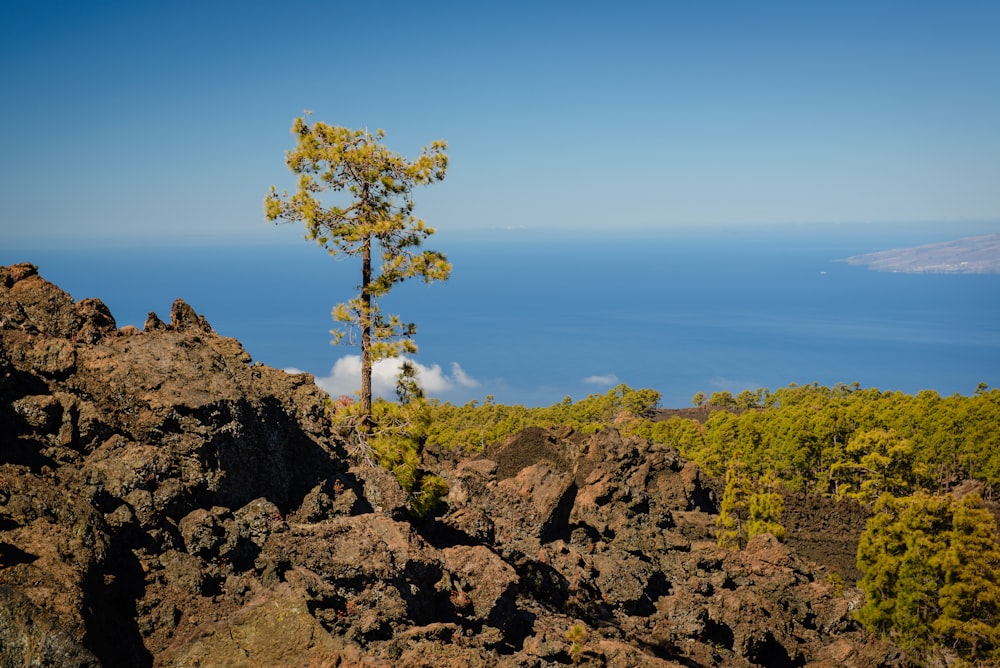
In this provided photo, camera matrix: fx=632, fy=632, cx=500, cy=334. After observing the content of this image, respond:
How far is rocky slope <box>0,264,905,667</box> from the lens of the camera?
9867mm

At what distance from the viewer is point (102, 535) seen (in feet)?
34.1

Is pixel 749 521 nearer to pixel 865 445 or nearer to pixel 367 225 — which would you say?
pixel 865 445

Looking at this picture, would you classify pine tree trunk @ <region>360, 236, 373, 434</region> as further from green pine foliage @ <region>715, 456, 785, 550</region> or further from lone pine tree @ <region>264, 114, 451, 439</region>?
green pine foliage @ <region>715, 456, 785, 550</region>

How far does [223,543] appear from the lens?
11891 millimetres

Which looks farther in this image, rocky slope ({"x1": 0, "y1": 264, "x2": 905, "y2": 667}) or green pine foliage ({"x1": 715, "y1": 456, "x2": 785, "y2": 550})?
green pine foliage ({"x1": 715, "y1": 456, "x2": 785, "y2": 550})

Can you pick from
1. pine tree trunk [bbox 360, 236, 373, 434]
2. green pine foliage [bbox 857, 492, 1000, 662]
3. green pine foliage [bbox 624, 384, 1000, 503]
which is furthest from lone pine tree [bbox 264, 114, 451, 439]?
green pine foliage [bbox 624, 384, 1000, 503]

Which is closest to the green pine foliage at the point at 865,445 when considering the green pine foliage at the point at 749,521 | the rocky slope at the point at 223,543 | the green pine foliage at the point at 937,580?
the green pine foliage at the point at 749,521

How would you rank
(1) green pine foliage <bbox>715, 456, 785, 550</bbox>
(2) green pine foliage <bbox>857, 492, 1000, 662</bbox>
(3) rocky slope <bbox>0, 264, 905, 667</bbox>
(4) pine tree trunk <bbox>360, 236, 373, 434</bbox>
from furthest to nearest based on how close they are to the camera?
(1) green pine foliage <bbox>715, 456, 785, 550</bbox> → (2) green pine foliage <bbox>857, 492, 1000, 662</bbox> → (4) pine tree trunk <bbox>360, 236, 373, 434</bbox> → (3) rocky slope <bbox>0, 264, 905, 667</bbox>

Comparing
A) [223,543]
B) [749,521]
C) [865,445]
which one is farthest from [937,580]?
[223,543]

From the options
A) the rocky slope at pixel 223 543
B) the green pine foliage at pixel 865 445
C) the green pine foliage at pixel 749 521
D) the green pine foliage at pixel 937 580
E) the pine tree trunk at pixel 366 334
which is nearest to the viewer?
the rocky slope at pixel 223 543

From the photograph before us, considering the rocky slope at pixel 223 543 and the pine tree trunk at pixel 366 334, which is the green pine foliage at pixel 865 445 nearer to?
the rocky slope at pixel 223 543

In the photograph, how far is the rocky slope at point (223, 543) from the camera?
9.87 m

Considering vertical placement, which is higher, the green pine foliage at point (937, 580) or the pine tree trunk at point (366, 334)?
the pine tree trunk at point (366, 334)

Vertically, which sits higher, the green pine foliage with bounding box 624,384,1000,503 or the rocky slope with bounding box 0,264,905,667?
the rocky slope with bounding box 0,264,905,667
